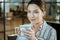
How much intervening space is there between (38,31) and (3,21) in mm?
1523

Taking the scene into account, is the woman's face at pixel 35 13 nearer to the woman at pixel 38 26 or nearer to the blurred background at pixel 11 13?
the woman at pixel 38 26

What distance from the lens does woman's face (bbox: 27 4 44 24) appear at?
5.60 feet

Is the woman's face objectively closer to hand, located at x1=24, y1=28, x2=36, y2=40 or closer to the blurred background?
hand, located at x1=24, y1=28, x2=36, y2=40

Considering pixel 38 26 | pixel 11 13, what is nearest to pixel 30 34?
pixel 38 26

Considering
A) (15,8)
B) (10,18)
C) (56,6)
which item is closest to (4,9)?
(15,8)

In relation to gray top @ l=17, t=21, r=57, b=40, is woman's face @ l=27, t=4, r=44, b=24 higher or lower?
higher

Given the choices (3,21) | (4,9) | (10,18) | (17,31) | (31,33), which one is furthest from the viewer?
(10,18)

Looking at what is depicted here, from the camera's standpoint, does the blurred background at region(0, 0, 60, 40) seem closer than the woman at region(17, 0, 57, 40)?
No

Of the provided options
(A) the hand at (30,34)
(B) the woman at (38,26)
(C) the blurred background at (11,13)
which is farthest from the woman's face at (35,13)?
(C) the blurred background at (11,13)

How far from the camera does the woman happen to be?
5.55ft

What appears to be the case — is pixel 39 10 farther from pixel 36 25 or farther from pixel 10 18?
pixel 10 18

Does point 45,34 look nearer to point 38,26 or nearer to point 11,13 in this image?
point 38,26

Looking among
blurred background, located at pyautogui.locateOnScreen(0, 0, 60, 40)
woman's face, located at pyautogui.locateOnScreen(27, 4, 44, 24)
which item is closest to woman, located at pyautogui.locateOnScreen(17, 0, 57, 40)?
woman's face, located at pyautogui.locateOnScreen(27, 4, 44, 24)

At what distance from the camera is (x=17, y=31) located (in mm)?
1798
